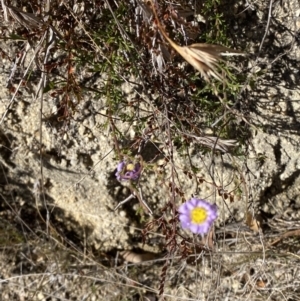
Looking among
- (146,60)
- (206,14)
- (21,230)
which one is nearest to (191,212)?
(146,60)

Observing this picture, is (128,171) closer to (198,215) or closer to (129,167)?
(129,167)

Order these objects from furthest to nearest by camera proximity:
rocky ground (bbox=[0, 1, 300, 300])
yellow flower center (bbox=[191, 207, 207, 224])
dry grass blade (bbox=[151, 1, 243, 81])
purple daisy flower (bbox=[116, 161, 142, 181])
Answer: rocky ground (bbox=[0, 1, 300, 300]) < purple daisy flower (bbox=[116, 161, 142, 181]) < yellow flower center (bbox=[191, 207, 207, 224]) < dry grass blade (bbox=[151, 1, 243, 81])

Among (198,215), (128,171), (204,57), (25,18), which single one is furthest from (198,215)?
(25,18)

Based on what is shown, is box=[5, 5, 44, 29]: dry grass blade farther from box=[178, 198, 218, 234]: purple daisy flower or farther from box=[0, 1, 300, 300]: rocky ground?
box=[178, 198, 218, 234]: purple daisy flower

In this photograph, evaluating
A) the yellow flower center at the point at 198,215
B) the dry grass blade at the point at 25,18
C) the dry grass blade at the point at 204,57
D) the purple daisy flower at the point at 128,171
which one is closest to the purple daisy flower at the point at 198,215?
the yellow flower center at the point at 198,215

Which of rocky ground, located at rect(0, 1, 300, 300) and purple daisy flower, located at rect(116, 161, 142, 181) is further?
rocky ground, located at rect(0, 1, 300, 300)

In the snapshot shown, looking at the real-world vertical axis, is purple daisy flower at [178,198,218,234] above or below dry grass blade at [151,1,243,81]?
below

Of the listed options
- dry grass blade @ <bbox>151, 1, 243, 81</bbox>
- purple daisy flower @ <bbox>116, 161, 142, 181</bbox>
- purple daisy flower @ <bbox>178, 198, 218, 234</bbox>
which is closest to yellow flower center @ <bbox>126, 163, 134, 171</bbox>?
purple daisy flower @ <bbox>116, 161, 142, 181</bbox>

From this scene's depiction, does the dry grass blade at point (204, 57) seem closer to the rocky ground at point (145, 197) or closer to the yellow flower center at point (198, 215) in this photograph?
the rocky ground at point (145, 197)
